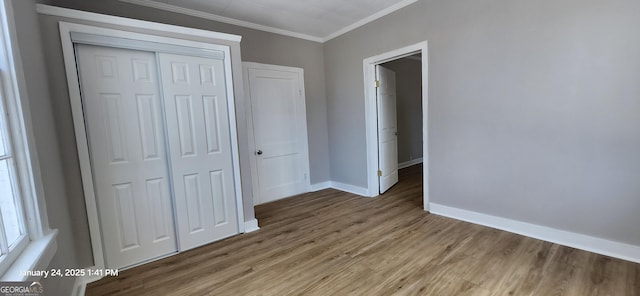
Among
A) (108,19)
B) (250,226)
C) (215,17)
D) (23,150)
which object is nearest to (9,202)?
(23,150)

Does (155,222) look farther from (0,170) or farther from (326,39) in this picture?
(326,39)

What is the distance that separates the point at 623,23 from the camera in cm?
188

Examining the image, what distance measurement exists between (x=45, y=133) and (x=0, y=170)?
57 centimetres

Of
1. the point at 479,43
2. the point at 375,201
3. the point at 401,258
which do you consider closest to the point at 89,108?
the point at 401,258

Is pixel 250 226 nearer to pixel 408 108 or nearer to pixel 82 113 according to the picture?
pixel 82 113

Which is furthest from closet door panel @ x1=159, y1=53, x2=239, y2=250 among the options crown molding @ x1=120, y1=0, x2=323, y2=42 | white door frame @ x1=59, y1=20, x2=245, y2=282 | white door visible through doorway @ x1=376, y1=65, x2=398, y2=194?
white door visible through doorway @ x1=376, y1=65, x2=398, y2=194

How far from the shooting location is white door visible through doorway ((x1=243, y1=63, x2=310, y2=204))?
3684mm

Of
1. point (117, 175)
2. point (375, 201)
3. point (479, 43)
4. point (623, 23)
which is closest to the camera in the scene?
point (623, 23)

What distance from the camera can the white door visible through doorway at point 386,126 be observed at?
377cm

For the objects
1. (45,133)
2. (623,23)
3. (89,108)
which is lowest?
(45,133)

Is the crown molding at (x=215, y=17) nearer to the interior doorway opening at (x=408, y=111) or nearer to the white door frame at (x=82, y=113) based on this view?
the white door frame at (x=82, y=113)

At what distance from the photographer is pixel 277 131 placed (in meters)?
3.92

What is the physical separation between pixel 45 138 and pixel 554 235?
12.9 ft

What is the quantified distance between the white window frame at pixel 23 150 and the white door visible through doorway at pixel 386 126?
3374 millimetres
